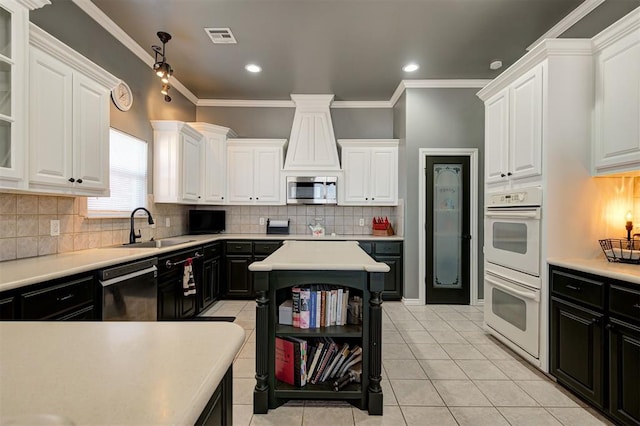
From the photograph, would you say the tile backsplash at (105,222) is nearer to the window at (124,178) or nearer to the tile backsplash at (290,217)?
the tile backsplash at (290,217)

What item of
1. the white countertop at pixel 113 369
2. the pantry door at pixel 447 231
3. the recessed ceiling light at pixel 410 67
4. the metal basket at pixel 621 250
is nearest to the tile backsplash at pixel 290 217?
the pantry door at pixel 447 231

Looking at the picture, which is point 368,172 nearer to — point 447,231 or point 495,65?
point 447,231

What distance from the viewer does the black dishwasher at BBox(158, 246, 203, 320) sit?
290cm

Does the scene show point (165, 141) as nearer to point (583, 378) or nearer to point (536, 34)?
point (536, 34)

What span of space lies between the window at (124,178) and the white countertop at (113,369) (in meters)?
2.43

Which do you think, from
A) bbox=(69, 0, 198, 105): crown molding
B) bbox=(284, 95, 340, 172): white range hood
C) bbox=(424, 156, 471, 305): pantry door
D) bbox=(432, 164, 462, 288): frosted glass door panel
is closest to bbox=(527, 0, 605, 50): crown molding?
bbox=(424, 156, 471, 305): pantry door

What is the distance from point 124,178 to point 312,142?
8.38 feet

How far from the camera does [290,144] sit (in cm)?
481

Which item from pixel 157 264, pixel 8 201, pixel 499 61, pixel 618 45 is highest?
pixel 499 61

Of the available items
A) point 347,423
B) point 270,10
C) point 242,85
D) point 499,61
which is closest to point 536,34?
point 499,61

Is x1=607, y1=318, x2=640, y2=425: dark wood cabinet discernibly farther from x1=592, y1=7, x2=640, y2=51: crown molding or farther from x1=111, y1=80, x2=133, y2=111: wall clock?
x1=111, y1=80, x2=133, y2=111: wall clock

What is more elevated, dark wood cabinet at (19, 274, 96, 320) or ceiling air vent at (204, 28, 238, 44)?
ceiling air vent at (204, 28, 238, 44)

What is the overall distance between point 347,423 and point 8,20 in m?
3.07

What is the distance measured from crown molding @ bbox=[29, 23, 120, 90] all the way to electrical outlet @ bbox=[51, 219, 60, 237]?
3.79 feet
